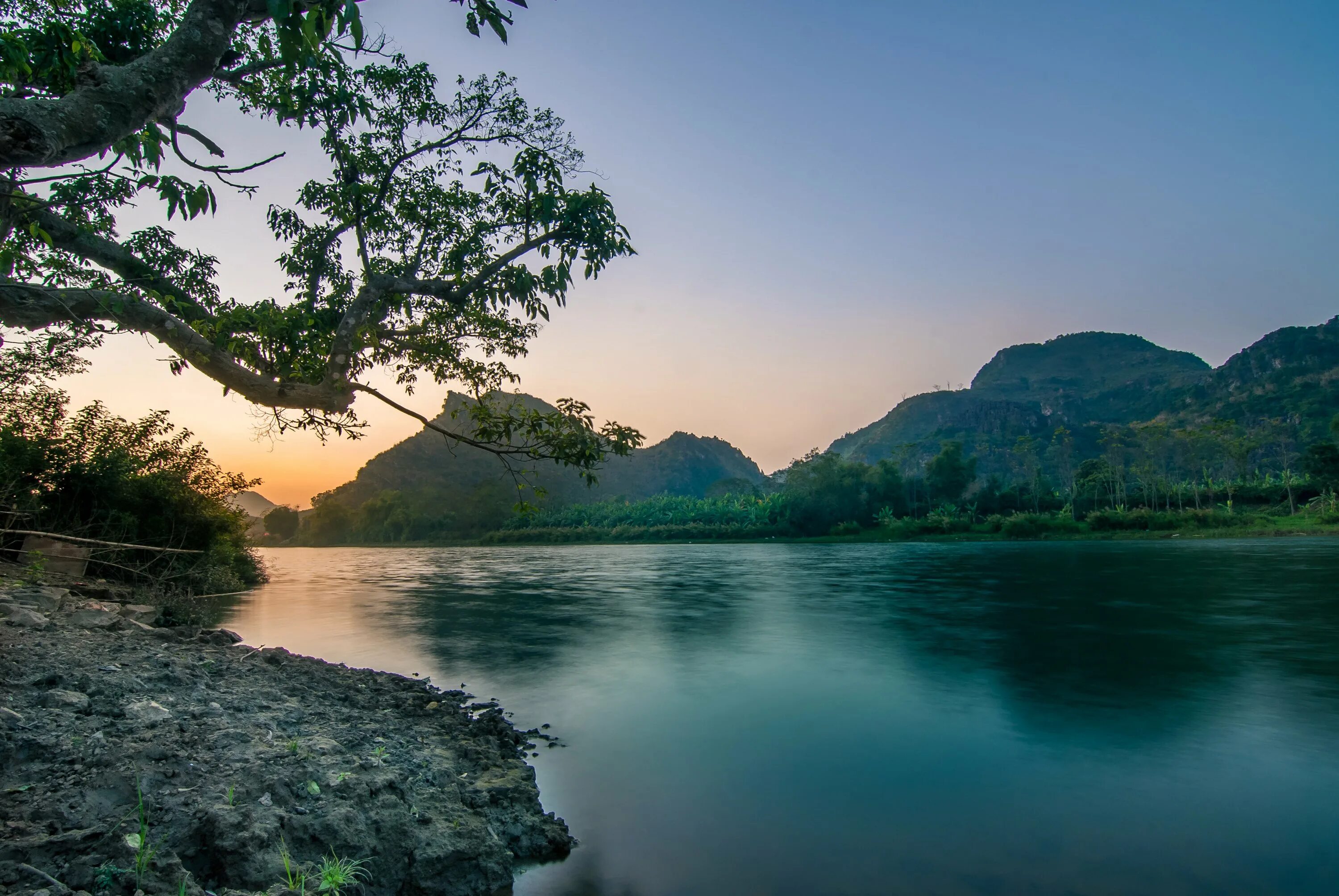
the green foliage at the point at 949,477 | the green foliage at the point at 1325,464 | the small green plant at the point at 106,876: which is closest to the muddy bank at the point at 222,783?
the small green plant at the point at 106,876

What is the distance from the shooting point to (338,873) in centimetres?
375

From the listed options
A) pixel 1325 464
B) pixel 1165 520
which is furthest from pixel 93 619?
pixel 1325 464

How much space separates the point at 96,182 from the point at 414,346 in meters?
3.20

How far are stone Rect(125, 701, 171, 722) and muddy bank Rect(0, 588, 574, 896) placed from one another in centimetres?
2

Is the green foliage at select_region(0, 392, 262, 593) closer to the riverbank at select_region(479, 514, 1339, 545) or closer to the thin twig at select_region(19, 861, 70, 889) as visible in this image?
the thin twig at select_region(19, 861, 70, 889)

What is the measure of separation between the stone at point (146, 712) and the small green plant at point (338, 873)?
224cm

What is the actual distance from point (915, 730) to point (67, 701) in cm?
943

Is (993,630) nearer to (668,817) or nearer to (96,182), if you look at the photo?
(668,817)

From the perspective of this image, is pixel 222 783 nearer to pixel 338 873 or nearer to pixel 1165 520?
pixel 338 873

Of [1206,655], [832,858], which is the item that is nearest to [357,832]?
[832,858]

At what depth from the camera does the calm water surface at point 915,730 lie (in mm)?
5598

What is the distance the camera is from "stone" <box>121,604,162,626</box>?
1163 centimetres

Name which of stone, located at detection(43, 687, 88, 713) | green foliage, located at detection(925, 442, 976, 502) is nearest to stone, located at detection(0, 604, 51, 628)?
stone, located at detection(43, 687, 88, 713)

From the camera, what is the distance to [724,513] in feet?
326
